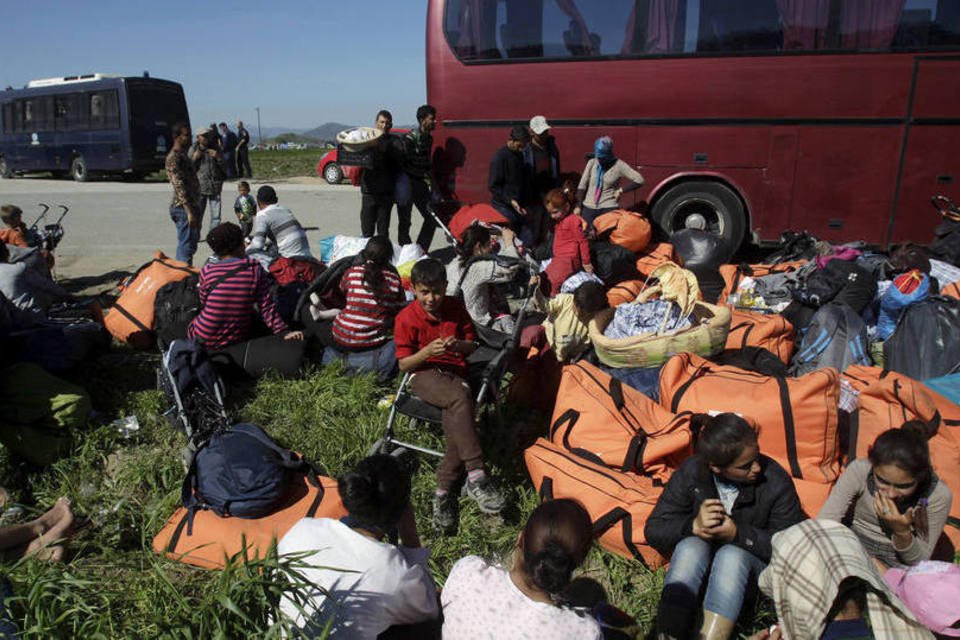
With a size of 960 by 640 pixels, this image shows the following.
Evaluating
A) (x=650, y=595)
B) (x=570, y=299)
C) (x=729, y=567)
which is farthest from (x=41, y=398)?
(x=729, y=567)

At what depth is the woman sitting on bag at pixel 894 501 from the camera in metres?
2.74

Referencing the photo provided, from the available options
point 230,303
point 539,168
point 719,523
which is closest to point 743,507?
point 719,523

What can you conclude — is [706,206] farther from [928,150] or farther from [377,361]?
[377,361]

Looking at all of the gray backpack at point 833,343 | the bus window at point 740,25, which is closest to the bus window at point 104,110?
the bus window at point 740,25

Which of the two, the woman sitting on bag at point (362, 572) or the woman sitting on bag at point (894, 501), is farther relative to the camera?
the woman sitting on bag at point (894, 501)

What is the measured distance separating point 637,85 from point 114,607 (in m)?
6.97

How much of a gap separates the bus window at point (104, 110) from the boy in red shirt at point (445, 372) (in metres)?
19.8

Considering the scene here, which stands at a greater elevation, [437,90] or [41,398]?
[437,90]

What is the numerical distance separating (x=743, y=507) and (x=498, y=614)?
4.35ft

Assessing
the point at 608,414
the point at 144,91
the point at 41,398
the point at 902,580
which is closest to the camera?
the point at 902,580

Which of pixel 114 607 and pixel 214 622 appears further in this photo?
pixel 114 607

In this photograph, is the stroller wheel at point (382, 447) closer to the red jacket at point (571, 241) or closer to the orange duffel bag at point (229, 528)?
the orange duffel bag at point (229, 528)

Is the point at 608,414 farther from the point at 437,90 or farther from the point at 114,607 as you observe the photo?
the point at 437,90

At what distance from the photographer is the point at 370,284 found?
15.6ft
